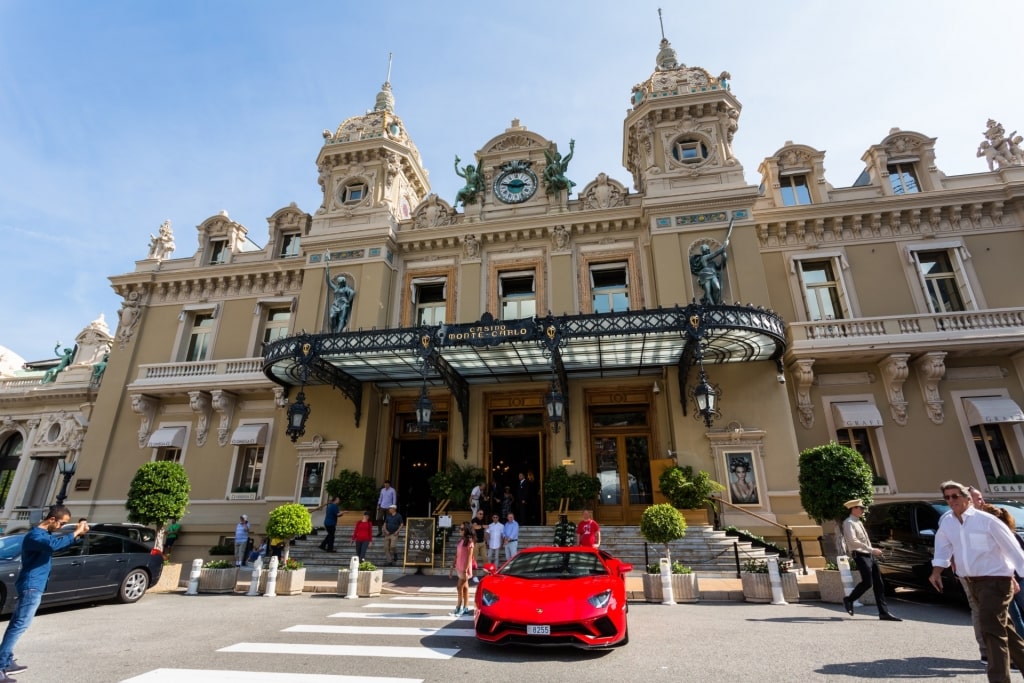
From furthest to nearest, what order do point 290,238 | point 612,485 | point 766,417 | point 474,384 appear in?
point 290,238 → point 474,384 → point 612,485 → point 766,417

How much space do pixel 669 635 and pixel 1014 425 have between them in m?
15.3

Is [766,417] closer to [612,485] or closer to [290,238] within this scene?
[612,485]

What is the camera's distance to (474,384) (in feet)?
60.0

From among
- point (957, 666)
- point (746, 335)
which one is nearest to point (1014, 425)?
point (746, 335)

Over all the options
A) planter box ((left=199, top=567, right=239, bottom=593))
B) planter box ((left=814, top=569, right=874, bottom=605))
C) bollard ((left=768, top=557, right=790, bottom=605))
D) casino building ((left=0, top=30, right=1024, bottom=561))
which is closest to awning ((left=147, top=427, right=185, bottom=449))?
casino building ((left=0, top=30, right=1024, bottom=561))

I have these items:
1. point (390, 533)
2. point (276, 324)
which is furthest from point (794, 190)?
point (276, 324)

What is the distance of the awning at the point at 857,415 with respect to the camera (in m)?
15.4

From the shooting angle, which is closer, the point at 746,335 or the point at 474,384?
the point at 746,335

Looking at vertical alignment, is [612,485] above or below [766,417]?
below

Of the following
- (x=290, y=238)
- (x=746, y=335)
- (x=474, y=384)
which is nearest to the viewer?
(x=746, y=335)

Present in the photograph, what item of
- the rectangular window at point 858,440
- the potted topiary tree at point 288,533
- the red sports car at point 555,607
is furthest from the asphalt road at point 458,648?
the rectangular window at point 858,440

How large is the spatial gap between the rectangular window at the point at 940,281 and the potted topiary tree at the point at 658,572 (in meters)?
13.1

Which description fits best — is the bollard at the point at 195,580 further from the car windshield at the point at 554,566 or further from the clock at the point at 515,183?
the clock at the point at 515,183

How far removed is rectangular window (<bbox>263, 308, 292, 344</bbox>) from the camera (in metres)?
21.3
